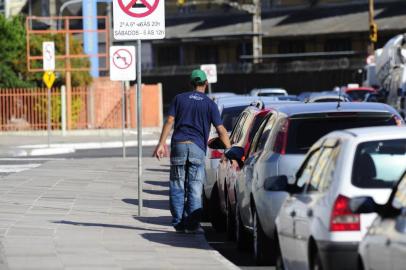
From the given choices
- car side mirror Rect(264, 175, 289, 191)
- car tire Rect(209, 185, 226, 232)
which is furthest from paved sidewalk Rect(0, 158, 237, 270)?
car side mirror Rect(264, 175, 289, 191)

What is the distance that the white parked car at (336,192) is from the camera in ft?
30.5

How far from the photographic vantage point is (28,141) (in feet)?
141

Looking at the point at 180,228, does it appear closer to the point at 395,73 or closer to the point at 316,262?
the point at 316,262

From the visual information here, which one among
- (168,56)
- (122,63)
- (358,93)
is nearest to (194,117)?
(122,63)

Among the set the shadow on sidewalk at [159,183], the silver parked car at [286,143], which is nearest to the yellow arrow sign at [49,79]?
the shadow on sidewalk at [159,183]

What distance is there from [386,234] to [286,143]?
451cm

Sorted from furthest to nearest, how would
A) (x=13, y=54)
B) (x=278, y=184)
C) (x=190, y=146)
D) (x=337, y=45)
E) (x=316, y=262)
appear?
(x=337, y=45) → (x=13, y=54) → (x=190, y=146) → (x=278, y=184) → (x=316, y=262)

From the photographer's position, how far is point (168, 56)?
8588cm

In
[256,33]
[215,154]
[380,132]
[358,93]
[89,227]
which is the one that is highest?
[256,33]

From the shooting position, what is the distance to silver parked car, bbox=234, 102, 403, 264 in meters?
12.4

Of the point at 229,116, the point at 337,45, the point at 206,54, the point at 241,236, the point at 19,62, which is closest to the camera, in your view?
the point at 241,236

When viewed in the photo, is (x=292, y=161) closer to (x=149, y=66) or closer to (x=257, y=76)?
(x=257, y=76)

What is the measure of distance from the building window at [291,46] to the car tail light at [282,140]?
65.8 meters

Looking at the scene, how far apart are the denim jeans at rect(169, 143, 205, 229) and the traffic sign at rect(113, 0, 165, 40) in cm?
234
